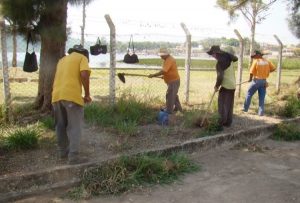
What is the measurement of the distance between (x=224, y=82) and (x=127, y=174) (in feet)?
11.2

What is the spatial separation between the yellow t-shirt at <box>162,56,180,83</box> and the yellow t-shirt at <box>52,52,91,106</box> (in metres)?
3.15

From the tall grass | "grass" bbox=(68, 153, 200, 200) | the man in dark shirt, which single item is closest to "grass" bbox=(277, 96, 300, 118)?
the man in dark shirt

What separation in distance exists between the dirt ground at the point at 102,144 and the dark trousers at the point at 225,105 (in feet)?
0.60

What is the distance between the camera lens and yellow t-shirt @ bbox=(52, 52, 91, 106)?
205 inches

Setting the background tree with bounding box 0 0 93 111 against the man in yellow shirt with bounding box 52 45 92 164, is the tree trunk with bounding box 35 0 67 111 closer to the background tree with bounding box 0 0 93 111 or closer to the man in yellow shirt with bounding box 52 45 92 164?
the background tree with bounding box 0 0 93 111

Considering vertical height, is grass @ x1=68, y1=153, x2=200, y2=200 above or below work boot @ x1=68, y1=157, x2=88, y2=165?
below

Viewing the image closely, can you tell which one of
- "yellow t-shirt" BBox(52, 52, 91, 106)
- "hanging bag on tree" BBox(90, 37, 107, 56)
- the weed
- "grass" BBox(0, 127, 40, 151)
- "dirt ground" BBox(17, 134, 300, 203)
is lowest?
"dirt ground" BBox(17, 134, 300, 203)

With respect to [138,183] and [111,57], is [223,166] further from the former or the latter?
[111,57]

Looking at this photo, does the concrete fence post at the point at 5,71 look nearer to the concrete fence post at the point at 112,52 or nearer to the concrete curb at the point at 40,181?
the concrete fence post at the point at 112,52

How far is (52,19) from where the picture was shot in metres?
7.15

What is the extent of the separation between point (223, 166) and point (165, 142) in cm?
104

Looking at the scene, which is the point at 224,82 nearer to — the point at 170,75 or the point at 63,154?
the point at 170,75

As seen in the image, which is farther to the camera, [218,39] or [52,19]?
[218,39]

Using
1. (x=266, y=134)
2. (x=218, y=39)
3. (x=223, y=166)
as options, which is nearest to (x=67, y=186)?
(x=223, y=166)
